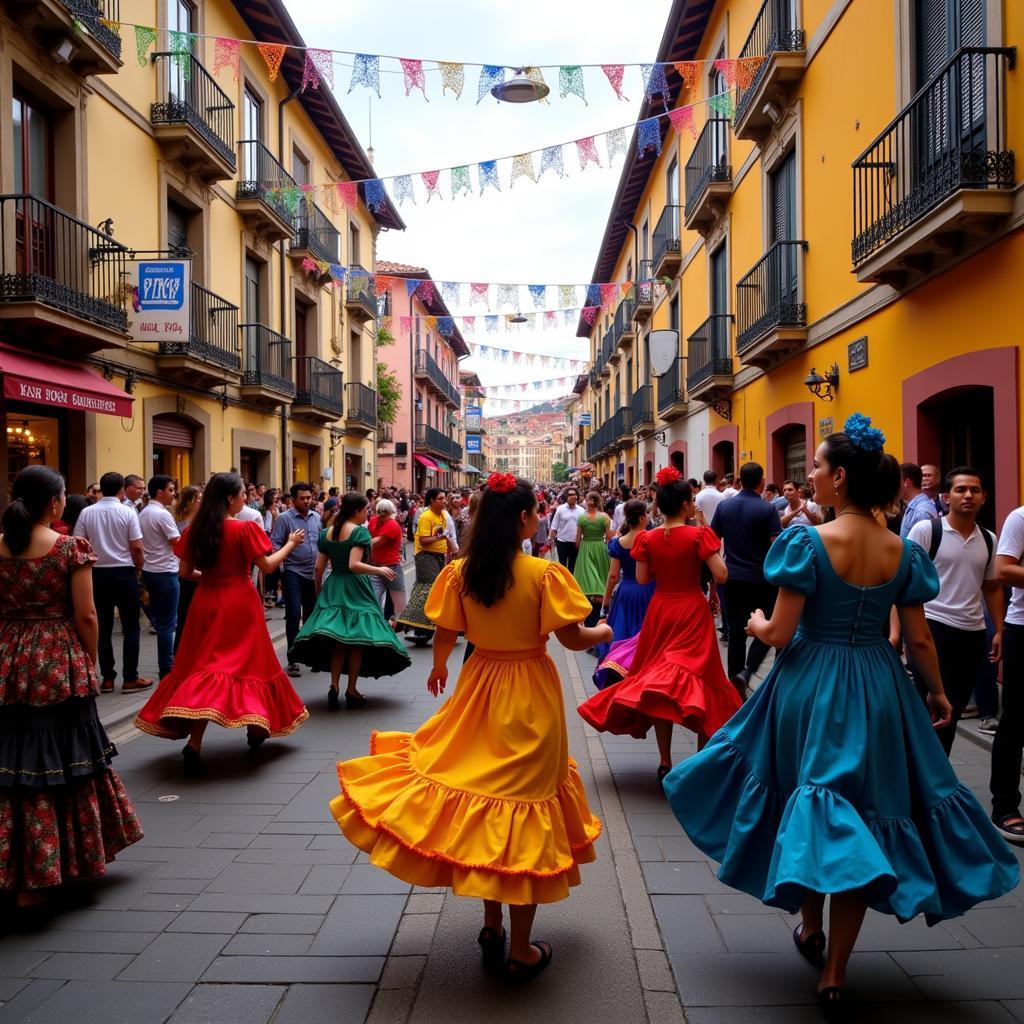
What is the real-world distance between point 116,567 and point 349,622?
2447mm

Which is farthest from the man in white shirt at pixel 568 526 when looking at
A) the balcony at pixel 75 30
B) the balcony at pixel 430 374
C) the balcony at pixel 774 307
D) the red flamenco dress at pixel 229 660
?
the balcony at pixel 430 374

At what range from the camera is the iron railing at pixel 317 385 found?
2211cm

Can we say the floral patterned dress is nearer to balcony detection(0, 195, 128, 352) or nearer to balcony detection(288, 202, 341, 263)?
balcony detection(0, 195, 128, 352)

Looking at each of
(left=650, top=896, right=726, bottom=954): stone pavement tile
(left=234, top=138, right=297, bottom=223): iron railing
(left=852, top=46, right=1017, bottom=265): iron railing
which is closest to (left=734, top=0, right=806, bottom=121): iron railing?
(left=852, top=46, right=1017, bottom=265): iron railing

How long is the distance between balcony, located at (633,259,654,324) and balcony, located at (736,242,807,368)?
11545mm

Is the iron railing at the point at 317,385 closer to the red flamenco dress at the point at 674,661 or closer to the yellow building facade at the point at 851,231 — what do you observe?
the yellow building facade at the point at 851,231

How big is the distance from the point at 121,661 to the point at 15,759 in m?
6.47

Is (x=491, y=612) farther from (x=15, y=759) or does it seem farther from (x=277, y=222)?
(x=277, y=222)

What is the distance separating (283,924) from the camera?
3760 mm

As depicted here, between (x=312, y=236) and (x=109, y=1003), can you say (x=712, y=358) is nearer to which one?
(x=312, y=236)

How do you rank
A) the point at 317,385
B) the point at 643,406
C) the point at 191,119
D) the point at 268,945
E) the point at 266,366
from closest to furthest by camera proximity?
the point at 268,945 < the point at 191,119 < the point at 266,366 < the point at 317,385 < the point at 643,406

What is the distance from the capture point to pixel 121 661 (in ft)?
32.7

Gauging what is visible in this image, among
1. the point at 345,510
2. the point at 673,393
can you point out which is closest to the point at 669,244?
the point at 673,393

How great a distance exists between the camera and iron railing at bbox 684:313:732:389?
17719 millimetres
